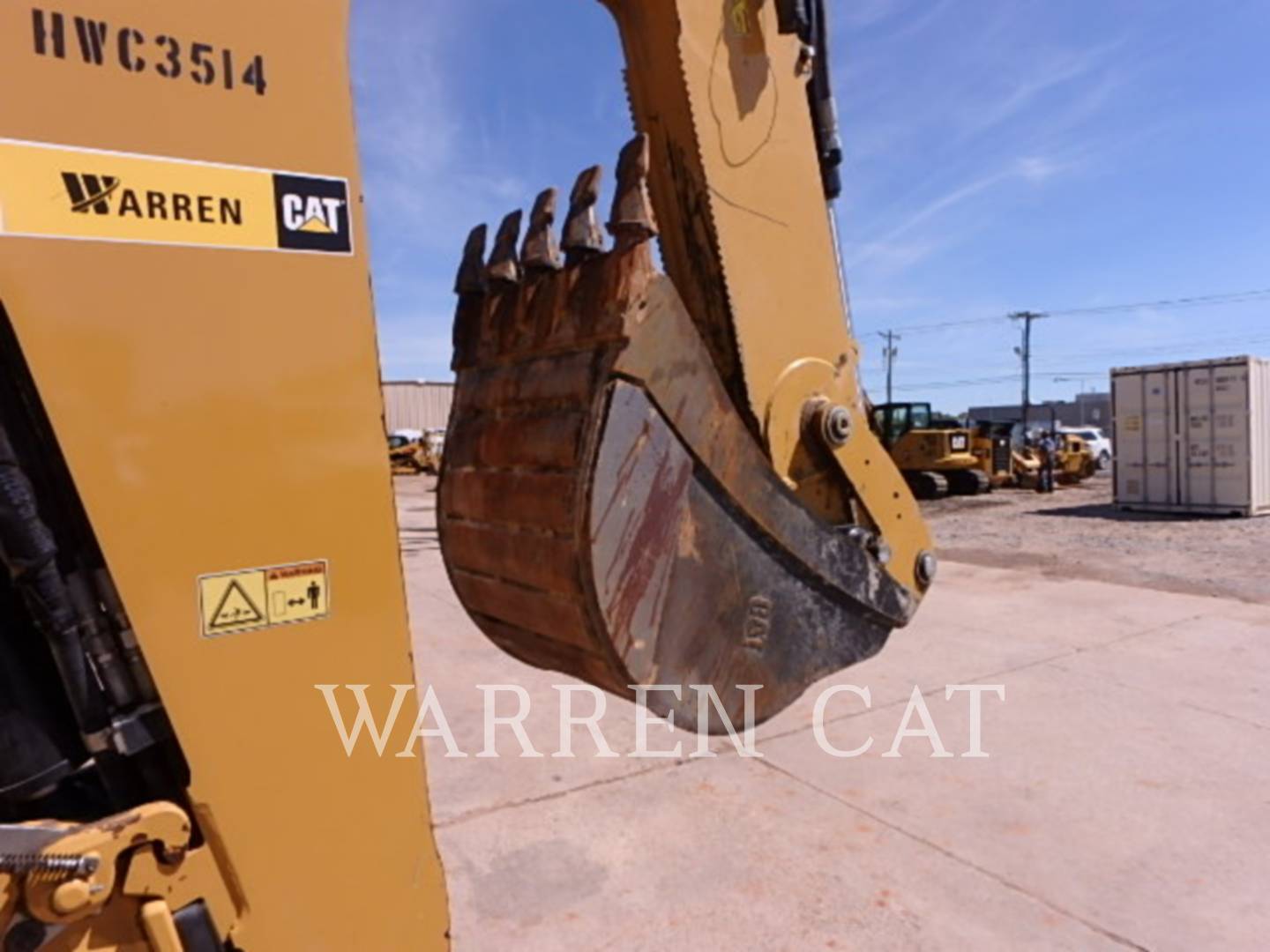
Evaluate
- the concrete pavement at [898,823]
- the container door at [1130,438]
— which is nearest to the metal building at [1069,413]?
the container door at [1130,438]

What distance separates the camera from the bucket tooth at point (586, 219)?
1783mm

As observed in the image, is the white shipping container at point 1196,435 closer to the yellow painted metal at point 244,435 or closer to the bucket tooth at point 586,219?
the bucket tooth at point 586,219

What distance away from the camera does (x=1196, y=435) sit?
16000 millimetres

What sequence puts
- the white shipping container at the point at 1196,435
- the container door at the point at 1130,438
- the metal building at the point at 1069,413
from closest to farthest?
the white shipping container at the point at 1196,435, the container door at the point at 1130,438, the metal building at the point at 1069,413

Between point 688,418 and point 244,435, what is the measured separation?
2.73 ft

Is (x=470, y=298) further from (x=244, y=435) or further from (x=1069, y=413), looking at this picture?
(x=1069, y=413)

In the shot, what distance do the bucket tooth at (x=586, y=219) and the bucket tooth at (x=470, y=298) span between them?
1.44 feet

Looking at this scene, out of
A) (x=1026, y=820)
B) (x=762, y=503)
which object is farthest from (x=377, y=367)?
(x=1026, y=820)

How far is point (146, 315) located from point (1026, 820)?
3963 mm

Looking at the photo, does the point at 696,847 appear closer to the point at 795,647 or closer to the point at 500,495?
the point at 795,647

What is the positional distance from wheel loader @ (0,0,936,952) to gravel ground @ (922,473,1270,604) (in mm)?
9249

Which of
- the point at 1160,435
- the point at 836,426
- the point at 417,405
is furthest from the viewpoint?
the point at 417,405

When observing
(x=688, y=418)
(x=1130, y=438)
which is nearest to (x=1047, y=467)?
(x=1130, y=438)

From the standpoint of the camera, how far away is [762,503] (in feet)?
6.52
